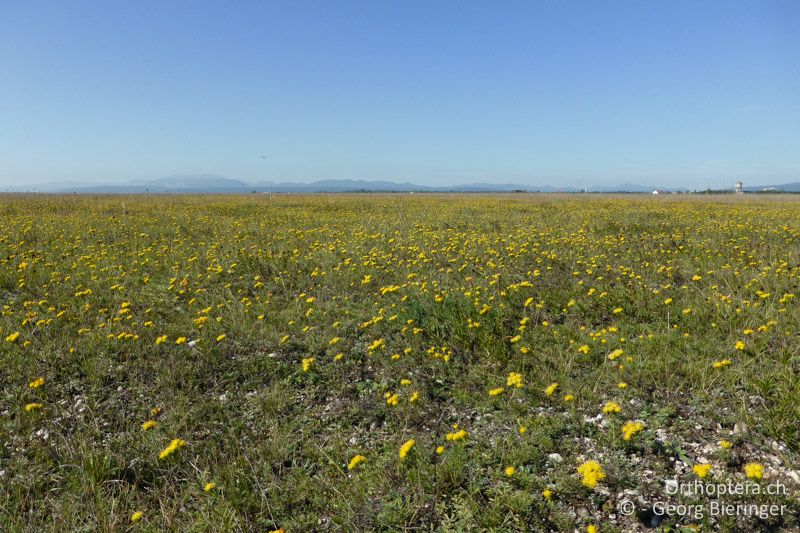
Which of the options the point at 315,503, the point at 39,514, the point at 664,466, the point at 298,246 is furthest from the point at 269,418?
the point at 298,246

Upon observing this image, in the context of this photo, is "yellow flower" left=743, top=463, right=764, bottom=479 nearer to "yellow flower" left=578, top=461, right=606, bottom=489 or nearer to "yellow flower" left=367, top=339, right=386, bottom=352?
"yellow flower" left=578, top=461, right=606, bottom=489

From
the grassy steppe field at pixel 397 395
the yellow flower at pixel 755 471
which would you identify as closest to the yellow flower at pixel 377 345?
the grassy steppe field at pixel 397 395

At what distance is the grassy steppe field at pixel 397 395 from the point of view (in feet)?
9.50

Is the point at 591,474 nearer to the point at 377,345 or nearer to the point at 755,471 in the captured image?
the point at 755,471

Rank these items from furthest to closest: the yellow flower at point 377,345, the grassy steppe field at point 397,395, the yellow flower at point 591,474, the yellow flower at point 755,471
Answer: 1. the yellow flower at point 377,345
2. the grassy steppe field at point 397,395
3. the yellow flower at point 591,474
4. the yellow flower at point 755,471

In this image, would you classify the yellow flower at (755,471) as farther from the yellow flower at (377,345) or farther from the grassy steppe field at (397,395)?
the yellow flower at (377,345)

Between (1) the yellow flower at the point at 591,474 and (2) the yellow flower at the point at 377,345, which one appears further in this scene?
(2) the yellow flower at the point at 377,345

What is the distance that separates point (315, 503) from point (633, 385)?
3.08 m

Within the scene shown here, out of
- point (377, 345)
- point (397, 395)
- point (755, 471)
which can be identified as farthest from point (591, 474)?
point (377, 345)

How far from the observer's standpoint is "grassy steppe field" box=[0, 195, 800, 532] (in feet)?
9.50

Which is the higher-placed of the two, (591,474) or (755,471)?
(755,471)

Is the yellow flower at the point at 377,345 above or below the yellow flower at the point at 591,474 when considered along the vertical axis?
above

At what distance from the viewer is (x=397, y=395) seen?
395cm

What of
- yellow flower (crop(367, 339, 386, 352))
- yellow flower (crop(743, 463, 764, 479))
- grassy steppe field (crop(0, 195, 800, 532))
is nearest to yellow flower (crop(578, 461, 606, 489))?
grassy steppe field (crop(0, 195, 800, 532))
